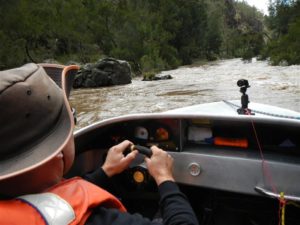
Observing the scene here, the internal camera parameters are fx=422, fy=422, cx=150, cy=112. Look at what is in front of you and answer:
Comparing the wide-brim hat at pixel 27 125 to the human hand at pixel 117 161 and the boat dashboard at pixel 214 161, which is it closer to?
the human hand at pixel 117 161

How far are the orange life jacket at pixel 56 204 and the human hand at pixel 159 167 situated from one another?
0.23 meters

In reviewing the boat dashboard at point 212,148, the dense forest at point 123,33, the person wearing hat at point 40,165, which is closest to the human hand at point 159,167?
the person wearing hat at point 40,165

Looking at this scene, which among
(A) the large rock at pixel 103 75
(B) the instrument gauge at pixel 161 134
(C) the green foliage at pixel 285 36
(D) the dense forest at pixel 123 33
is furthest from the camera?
(D) the dense forest at pixel 123 33

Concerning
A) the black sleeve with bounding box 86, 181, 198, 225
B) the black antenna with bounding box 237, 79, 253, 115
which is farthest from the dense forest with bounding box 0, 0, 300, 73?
the black sleeve with bounding box 86, 181, 198, 225

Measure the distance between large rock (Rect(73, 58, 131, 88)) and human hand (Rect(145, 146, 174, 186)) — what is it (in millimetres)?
18545

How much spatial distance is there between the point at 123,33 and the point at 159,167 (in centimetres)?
3429

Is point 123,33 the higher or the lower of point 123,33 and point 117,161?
the lower

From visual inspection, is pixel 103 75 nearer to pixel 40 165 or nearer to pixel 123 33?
pixel 123 33

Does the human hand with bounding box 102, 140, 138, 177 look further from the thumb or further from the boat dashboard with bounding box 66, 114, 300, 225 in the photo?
the boat dashboard with bounding box 66, 114, 300, 225

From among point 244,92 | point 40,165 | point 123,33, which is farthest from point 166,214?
point 123,33

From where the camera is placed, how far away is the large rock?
19984 millimetres

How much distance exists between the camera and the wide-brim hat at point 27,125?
3.41ft

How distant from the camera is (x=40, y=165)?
104cm

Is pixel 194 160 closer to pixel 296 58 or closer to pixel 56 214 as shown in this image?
pixel 56 214
